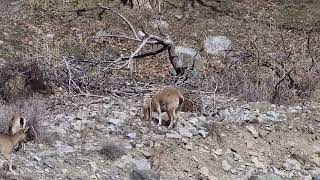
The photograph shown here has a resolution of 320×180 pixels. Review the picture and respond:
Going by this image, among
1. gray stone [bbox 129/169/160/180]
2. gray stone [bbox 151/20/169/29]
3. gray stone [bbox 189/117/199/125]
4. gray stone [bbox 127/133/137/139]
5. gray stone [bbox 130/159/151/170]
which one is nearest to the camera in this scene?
gray stone [bbox 129/169/160/180]

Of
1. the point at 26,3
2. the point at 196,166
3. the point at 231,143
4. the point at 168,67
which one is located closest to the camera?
the point at 196,166

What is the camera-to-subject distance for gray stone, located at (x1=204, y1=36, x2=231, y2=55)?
14.5 m

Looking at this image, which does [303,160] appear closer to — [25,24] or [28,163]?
[28,163]

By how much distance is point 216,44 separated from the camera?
14.8 metres

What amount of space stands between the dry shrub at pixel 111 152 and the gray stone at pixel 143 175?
1.08ft

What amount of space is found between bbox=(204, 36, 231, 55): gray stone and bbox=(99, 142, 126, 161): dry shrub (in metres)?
6.39

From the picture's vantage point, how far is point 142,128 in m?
9.20

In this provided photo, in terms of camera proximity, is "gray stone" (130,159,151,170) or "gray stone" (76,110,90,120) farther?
"gray stone" (76,110,90,120)

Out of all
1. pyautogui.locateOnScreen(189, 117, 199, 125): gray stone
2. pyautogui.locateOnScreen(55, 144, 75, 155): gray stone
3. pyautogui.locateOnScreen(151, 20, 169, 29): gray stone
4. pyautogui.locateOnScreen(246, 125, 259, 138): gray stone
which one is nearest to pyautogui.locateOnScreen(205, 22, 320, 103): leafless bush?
pyautogui.locateOnScreen(246, 125, 259, 138): gray stone

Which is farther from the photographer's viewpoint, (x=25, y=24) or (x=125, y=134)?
(x=25, y=24)

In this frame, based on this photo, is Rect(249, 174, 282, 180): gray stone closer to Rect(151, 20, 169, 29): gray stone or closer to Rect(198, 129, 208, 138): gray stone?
Rect(198, 129, 208, 138): gray stone

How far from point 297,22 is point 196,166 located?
8911mm

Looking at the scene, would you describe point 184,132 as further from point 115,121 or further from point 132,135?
point 115,121

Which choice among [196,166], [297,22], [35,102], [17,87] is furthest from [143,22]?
[196,166]
